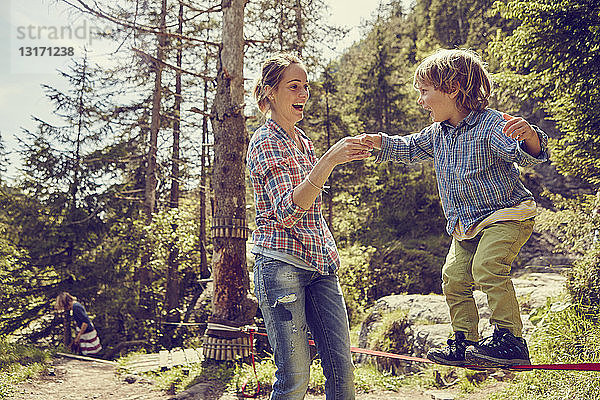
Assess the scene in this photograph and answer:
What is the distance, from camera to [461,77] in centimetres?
242

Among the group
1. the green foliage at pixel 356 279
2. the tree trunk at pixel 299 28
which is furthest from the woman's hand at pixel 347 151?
the tree trunk at pixel 299 28

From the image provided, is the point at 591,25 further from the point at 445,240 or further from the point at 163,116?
the point at 163,116

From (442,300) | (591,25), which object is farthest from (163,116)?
(591,25)

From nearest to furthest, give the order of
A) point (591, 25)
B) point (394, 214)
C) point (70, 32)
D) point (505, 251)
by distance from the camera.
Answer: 1. point (505, 251)
2. point (591, 25)
3. point (70, 32)
4. point (394, 214)

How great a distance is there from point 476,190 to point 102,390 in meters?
6.16

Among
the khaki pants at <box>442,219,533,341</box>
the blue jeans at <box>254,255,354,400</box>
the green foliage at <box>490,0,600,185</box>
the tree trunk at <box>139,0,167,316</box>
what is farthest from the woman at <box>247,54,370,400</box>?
the tree trunk at <box>139,0,167,316</box>

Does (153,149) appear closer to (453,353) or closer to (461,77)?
(461,77)

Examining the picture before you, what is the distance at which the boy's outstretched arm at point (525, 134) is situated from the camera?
201 centimetres

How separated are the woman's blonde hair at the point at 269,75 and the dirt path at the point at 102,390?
357 cm

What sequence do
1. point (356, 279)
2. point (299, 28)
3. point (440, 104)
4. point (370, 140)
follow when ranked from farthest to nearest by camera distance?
point (299, 28) → point (356, 279) → point (440, 104) → point (370, 140)

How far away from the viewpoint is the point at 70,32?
657cm

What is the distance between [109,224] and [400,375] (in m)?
8.91

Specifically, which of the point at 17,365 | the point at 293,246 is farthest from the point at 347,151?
the point at 17,365

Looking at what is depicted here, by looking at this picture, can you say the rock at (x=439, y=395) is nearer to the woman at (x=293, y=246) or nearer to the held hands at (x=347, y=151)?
the woman at (x=293, y=246)
